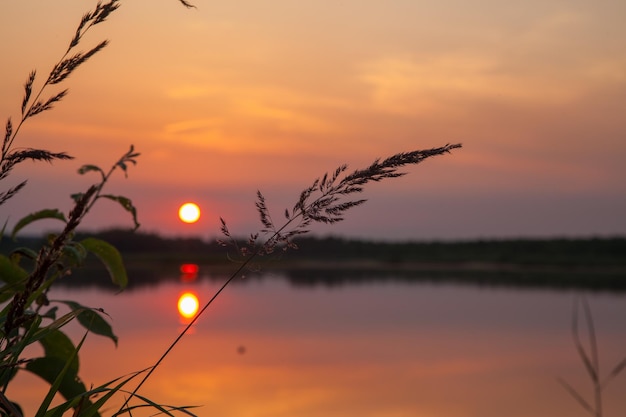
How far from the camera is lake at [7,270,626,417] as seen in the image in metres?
9.27

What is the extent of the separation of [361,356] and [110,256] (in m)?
10.5

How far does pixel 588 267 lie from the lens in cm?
3869

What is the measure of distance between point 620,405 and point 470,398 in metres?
1.62

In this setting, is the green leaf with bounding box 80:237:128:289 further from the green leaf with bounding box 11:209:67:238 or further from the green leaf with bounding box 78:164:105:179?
the green leaf with bounding box 78:164:105:179

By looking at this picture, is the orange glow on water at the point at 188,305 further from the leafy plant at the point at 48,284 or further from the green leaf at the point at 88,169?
the green leaf at the point at 88,169

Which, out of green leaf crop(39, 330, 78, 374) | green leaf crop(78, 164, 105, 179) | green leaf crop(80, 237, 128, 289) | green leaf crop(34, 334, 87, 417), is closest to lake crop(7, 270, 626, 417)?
green leaf crop(80, 237, 128, 289)

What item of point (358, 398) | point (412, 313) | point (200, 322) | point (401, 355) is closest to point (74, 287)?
point (200, 322)

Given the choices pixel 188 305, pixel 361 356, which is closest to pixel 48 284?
pixel 361 356

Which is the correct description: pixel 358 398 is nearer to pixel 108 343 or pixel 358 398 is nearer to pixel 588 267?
pixel 108 343

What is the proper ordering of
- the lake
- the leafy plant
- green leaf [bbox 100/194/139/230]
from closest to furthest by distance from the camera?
the leafy plant < green leaf [bbox 100/194/139/230] < the lake

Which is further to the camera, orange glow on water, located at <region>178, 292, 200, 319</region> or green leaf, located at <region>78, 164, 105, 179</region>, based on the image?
orange glow on water, located at <region>178, 292, 200, 319</region>

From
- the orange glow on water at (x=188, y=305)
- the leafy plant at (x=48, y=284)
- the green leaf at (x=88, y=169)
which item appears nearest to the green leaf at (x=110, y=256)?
the leafy plant at (x=48, y=284)

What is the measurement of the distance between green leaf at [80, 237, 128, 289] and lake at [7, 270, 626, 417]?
4071 mm

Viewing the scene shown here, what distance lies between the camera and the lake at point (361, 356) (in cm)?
927
